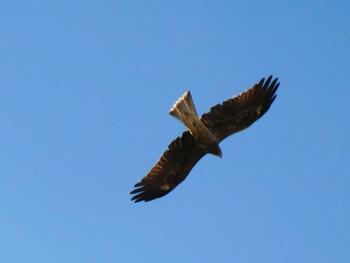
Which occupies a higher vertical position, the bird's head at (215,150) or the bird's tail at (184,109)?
the bird's tail at (184,109)

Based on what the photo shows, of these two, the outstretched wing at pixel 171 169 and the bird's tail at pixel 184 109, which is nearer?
the bird's tail at pixel 184 109

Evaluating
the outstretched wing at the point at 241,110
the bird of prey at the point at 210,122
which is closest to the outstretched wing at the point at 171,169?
the bird of prey at the point at 210,122

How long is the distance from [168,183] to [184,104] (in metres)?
2.34

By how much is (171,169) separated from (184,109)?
2001 mm

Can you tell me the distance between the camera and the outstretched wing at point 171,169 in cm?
1619

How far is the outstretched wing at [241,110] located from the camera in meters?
15.2

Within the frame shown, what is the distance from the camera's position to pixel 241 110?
50.4ft

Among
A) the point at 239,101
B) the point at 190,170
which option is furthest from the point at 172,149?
the point at 239,101

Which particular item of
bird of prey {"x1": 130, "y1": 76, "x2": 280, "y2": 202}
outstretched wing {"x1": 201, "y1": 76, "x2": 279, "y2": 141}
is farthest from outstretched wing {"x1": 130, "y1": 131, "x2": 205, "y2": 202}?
outstretched wing {"x1": 201, "y1": 76, "x2": 279, "y2": 141}

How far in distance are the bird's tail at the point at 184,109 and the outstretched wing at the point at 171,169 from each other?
0.98 metres

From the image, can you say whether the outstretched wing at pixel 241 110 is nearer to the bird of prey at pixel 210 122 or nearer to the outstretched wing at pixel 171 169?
the bird of prey at pixel 210 122

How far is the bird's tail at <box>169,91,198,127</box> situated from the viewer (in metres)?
15.0

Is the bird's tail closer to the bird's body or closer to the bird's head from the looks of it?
the bird's body

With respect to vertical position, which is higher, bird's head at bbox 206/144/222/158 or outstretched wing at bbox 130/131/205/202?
outstretched wing at bbox 130/131/205/202
